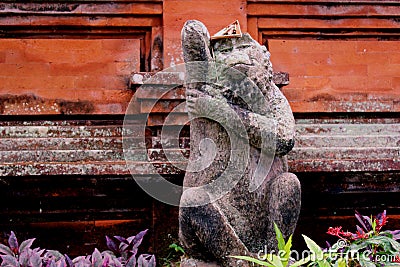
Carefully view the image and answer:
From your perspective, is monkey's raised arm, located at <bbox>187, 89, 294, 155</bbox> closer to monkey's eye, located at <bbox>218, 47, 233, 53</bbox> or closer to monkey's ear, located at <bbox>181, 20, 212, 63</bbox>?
monkey's ear, located at <bbox>181, 20, 212, 63</bbox>

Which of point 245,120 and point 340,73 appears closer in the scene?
point 245,120

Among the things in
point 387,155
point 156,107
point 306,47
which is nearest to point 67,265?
point 156,107

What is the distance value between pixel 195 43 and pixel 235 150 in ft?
2.26

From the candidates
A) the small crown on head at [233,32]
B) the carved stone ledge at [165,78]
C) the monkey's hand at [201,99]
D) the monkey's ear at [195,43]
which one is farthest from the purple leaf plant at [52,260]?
the carved stone ledge at [165,78]

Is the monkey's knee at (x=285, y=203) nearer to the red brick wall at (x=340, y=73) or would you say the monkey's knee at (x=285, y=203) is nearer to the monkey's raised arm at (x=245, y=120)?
the monkey's raised arm at (x=245, y=120)

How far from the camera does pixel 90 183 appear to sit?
5.40m

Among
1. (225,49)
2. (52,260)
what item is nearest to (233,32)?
(225,49)

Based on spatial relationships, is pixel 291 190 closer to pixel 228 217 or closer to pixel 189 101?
pixel 228 217

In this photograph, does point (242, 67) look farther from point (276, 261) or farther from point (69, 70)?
point (69, 70)

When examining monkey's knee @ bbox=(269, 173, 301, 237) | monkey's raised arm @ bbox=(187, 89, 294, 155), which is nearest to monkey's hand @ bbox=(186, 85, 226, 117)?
monkey's raised arm @ bbox=(187, 89, 294, 155)

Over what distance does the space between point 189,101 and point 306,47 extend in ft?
Answer: 9.12

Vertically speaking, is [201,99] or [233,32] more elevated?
[233,32]

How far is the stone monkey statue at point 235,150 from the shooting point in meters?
3.95

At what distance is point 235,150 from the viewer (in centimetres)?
406
